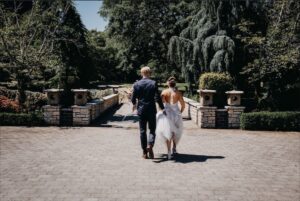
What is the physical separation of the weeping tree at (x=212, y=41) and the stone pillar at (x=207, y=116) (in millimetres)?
4923

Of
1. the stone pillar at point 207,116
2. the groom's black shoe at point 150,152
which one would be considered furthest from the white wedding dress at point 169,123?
the stone pillar at point 207,116

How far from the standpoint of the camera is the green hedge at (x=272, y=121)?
12.8m

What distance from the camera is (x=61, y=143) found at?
9.81 metres

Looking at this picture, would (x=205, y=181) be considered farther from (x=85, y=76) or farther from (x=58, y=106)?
(x=85, y=76)

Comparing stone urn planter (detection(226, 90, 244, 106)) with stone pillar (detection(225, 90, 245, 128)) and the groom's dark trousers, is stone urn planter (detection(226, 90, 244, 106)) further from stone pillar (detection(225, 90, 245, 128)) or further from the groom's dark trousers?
the groom's dark trousers

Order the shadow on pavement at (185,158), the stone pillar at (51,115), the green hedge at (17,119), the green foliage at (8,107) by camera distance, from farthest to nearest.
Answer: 1. the green foliage at (8,107)
2. the stone pillar at (51,115)
3. the green hedge at (17,119)
4. the shadow on pavement at (185,158)

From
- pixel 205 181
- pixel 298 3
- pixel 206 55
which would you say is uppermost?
pixel 298 3

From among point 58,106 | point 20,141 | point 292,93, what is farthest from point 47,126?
point 292,93

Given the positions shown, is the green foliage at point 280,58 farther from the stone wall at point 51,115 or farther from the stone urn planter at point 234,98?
the stone wall at point 51,115

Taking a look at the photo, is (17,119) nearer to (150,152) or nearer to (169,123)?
(150,152)

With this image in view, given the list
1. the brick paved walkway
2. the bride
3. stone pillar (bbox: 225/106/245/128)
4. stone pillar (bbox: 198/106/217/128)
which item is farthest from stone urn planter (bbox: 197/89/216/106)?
the bride

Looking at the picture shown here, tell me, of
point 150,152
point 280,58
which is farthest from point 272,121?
point 150,152

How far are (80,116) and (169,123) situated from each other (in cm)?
586

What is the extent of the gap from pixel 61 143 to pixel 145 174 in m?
3.82
